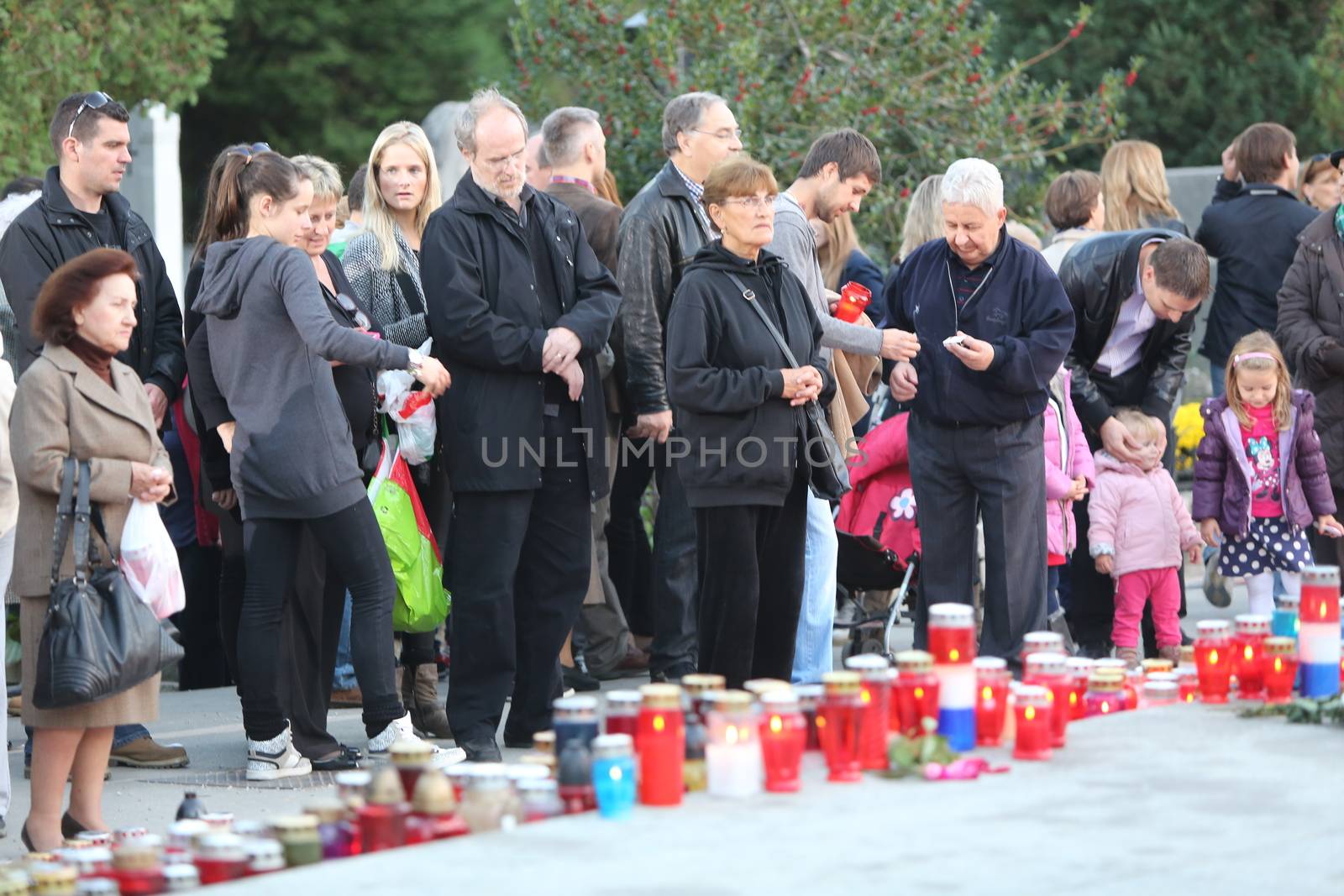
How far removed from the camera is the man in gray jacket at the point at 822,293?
287 inches

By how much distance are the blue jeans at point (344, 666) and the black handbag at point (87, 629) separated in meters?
2.12

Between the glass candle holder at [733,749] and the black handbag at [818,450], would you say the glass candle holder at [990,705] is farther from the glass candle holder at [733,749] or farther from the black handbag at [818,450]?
the black handbag at [818,450]

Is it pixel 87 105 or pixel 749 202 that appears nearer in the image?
pixel 749 202

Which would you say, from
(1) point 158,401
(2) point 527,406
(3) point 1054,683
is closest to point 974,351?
(2) point 527,406

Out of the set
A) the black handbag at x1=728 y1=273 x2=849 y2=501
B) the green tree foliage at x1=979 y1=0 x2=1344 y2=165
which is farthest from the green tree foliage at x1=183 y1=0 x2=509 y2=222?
the black handbag at x1=728 y1=273 x2=849 y2=501

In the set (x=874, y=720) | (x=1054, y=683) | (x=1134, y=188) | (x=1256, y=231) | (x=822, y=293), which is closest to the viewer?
(x=874, y=720)

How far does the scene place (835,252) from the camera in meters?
8.74

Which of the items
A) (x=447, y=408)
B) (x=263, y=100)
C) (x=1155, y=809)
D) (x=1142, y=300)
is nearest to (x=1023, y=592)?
(x=1142, y=300)

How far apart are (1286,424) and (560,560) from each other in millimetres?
3465

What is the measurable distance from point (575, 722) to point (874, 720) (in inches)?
26.6

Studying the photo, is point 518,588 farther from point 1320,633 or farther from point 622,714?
point 1320,633

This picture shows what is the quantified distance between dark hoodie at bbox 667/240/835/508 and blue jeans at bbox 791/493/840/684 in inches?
39.9

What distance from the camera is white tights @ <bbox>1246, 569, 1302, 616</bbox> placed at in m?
8.73

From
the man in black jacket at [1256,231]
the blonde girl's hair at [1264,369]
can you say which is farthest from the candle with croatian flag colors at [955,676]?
the man in black jacket at [1256,231]
